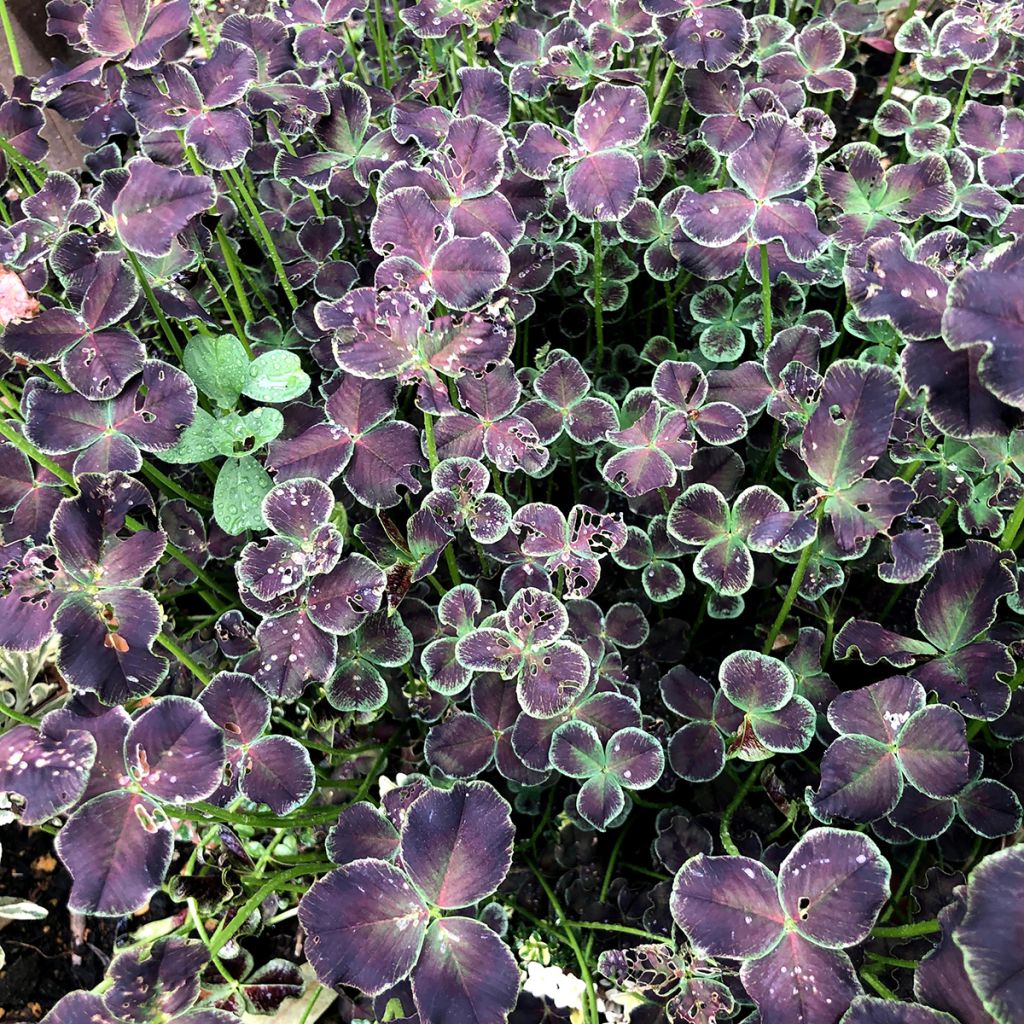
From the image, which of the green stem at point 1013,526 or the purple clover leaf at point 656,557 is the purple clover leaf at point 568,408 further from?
the green stem at point 1013,526

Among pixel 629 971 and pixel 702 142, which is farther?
pixel 702 142

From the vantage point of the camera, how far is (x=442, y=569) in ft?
5.80

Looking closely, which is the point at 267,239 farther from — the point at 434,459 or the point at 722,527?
the point at 722,527

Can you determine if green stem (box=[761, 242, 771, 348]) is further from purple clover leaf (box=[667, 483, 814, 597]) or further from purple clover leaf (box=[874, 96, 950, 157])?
purple clover leaf (box=[874, 96, 950, 157])

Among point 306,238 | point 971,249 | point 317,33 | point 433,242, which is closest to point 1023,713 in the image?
point 971,249

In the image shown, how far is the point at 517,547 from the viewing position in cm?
155

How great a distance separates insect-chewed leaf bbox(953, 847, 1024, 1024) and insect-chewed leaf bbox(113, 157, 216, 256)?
1376mm

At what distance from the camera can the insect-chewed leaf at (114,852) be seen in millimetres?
1124

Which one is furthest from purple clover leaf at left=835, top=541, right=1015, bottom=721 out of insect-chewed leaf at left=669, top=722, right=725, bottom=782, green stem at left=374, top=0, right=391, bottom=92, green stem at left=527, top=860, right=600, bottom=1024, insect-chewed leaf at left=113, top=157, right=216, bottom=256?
green stem at left=374, top=0, right=391, bottom=92

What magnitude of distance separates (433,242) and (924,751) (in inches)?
40.9

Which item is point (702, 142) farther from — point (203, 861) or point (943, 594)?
point (203, 861)

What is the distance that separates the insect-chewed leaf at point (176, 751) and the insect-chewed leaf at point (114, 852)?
0.04 meters

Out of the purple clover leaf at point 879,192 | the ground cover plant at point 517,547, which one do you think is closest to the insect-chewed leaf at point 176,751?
the ground cover plant at point 517,547

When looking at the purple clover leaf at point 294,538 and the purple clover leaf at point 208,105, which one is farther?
the purple clover leaf at point 208,105
